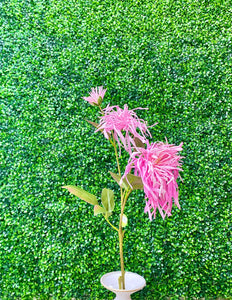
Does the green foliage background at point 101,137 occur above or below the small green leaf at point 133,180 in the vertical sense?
above

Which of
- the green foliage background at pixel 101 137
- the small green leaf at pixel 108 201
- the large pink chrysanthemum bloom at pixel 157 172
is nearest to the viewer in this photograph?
the large pink chrysanthemum bloom at pixel 157 172

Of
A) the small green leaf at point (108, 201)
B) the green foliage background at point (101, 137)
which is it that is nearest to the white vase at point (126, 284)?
the small green leaf at point (108, 201)

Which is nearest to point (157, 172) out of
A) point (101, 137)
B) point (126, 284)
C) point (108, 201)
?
point (108, 201)

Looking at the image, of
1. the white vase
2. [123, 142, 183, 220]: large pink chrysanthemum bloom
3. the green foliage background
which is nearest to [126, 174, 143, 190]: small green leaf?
[123, 142, 183, 220]: large pink chrysanthemum bloom

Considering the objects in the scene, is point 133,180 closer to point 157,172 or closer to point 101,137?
point 157,172

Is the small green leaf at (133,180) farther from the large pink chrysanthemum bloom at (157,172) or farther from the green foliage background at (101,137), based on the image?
the green foliage background at (101,137)

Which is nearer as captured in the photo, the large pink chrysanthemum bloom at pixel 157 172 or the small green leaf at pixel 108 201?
the large pink chrysanthemum bloom at pixel 157 172

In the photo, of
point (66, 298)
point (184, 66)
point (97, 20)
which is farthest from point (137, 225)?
point (97, 20)
